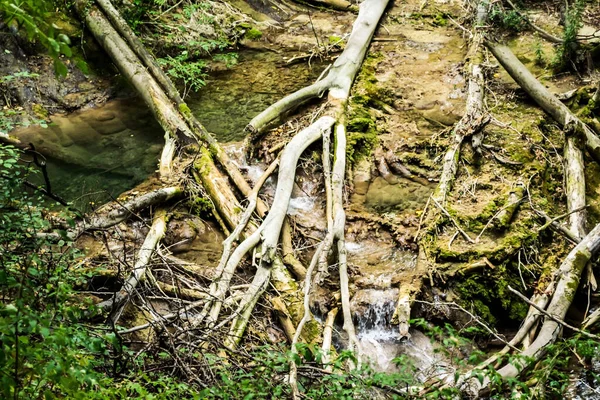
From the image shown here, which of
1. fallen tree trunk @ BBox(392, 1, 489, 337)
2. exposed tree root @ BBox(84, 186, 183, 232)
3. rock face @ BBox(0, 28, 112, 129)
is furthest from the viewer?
rock face @ BBox(0, 28, 112, 129)

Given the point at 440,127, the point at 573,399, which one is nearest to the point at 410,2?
the point at 440,127

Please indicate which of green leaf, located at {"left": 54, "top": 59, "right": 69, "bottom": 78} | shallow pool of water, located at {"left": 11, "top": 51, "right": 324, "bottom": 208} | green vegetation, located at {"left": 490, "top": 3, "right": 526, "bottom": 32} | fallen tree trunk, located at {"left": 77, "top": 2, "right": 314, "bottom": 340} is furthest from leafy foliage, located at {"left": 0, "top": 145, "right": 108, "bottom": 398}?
green vegetation, located at {"left": 490, "top": 3, "right": 526, "bottom": 32}

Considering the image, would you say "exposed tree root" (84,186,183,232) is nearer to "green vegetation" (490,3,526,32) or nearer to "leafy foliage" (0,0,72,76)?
"leafy foliage" (0,0,72,76)

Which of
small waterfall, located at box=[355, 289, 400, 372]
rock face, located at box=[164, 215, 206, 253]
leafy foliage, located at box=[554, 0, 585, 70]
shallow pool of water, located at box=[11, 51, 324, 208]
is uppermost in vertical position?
leafy foliage, located at box=[554, 0, 585, 70]

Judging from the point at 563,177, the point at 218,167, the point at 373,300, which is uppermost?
the point at 563,177

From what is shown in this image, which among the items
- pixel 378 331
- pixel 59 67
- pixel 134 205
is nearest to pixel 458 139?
pixel 378 331

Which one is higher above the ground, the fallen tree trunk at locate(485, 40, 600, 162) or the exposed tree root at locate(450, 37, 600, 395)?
the fallen tree trunk at locate(485, 40, 600, 162)

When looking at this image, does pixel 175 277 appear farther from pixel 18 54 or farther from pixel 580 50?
pixel 580 50

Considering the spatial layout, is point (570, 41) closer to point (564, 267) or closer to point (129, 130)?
point (564, 267)

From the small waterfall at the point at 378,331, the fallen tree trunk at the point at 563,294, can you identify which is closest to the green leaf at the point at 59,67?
the fallen tree trunk at the point at 563,294

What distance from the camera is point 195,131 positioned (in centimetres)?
795

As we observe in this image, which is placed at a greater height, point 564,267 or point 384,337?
point 564,267

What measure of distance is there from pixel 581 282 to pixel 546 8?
298 inches

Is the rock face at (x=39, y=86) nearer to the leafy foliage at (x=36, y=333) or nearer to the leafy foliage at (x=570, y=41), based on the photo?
the leafy foliage at (x=36, y=333)
